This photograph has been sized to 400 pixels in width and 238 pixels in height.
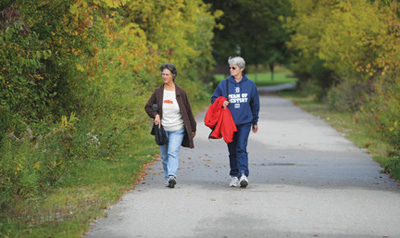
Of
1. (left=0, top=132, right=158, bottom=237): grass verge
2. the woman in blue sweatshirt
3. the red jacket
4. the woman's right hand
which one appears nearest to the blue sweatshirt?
the woman in blue sweatshirt

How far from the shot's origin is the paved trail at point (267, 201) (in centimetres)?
695

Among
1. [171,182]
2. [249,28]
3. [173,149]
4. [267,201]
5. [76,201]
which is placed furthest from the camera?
[249,28]

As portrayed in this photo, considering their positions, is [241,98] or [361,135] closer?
[241,98]

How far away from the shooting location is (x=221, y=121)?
9648mm

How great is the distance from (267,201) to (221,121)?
1.55m

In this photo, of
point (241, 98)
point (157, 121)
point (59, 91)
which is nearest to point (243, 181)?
point (241, 98)

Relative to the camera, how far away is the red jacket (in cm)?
957

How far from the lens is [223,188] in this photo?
9656 millimetres

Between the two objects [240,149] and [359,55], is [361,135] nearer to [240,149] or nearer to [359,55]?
[359,55]

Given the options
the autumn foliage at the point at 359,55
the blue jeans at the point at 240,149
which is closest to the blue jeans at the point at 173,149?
the blue jeans at the point at 240,149

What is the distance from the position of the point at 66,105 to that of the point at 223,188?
4164 millimetres

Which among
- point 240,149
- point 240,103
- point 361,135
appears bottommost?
point 361,135

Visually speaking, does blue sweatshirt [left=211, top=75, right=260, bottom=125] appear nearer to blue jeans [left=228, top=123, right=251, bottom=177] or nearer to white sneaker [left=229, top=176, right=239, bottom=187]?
blue jeans [left=228, top=123, right=251, bottom=177]

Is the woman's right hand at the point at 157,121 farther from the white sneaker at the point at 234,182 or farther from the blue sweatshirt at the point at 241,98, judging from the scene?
the white sneaker at the point at 234,182
